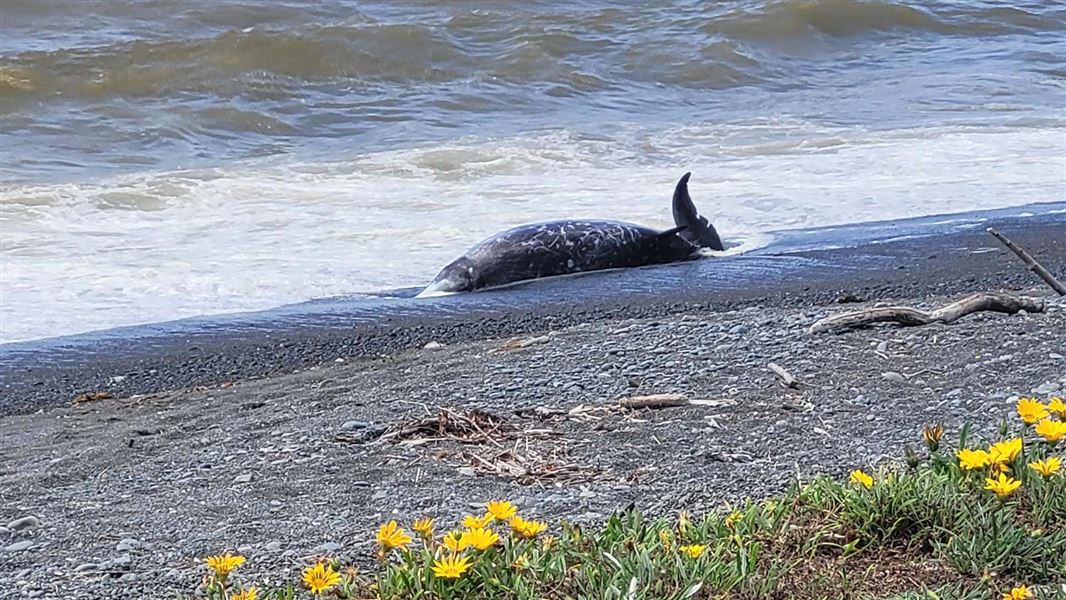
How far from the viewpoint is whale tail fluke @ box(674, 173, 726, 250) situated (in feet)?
28.4

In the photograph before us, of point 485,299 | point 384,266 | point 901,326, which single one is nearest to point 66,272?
point 384,266

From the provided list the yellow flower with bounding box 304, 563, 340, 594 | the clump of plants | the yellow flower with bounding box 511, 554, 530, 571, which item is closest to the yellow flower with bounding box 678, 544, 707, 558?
the clump of plants

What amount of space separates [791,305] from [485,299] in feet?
5.60

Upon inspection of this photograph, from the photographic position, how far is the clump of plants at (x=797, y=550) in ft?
8.23

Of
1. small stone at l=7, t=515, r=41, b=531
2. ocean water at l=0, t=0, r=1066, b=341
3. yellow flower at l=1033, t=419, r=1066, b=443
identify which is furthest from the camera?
ocean water at l=0, t=0, r=1066, b=341

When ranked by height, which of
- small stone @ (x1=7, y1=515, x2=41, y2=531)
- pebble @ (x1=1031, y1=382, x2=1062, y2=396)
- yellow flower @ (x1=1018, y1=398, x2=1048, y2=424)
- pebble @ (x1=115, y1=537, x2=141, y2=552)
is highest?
yellow flower @ (x1=1018, y1=398, x2=1048, y2=424)

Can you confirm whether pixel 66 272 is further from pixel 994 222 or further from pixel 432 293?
pixel 994 222

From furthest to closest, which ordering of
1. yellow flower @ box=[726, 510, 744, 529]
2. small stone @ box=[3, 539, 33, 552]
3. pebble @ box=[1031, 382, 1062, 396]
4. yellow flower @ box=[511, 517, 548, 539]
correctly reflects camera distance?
pebble @ box=[1031, 382, 1062, 396] < small stone @ box=[3, 539, 33, 552] < yellow flower @ box=[726, 510, 744, 529] < yellow flower @ box=[511, 517, 548, 539]

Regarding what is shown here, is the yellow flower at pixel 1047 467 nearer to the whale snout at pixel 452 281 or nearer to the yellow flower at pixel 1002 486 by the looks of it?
the yellow flower at pixel 1002 486

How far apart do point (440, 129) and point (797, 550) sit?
1138 cm

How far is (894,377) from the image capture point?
4266mm

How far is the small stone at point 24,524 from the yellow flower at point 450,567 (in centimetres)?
147

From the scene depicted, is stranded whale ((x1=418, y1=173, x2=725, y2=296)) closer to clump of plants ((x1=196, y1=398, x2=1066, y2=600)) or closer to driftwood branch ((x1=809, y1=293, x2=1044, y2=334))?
driftwood branch ((x1=809, y1=293, x2=1044, y2=334))

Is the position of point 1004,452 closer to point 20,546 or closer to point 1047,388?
point 1047,388
